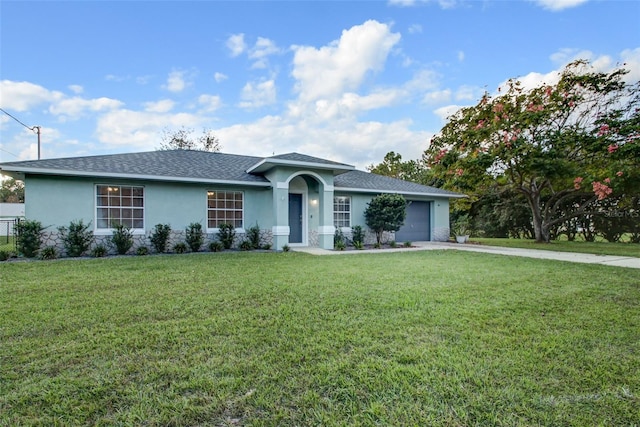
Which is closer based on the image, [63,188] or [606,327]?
[606,327]

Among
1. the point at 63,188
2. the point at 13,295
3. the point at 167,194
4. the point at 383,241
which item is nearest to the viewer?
the point at 13,295

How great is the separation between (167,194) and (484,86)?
15.4 m

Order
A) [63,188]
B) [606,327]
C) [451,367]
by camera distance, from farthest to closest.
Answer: [63,188]
[606,327]
[451,367]

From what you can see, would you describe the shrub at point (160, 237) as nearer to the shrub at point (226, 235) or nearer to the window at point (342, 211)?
the shrub at point (226, 235)

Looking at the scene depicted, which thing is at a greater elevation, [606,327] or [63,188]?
[63,188]

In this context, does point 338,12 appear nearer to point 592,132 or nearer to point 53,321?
point 592,132

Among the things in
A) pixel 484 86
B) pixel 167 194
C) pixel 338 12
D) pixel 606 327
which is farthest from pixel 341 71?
pixel 606 327

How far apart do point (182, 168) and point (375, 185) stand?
28.4ft

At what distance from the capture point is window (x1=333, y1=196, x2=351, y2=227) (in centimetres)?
1390

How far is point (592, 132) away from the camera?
1315 cm

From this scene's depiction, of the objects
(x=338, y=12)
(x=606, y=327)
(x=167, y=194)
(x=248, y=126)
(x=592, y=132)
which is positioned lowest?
(x=606, y=327)

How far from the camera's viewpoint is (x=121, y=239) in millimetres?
10023

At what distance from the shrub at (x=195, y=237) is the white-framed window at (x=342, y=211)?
574cm

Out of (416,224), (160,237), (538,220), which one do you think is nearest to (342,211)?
(416,224)
